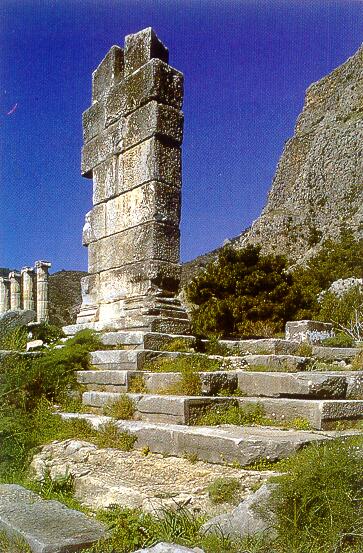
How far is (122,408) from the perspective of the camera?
6.24 m

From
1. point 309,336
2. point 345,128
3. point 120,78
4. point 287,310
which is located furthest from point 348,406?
point 345,128

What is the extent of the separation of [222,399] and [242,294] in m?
16.6

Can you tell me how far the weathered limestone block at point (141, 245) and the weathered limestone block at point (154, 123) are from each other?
4.79ft

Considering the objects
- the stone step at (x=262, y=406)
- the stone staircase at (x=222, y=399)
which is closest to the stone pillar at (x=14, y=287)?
the stone staircase at (x=222, y=399)

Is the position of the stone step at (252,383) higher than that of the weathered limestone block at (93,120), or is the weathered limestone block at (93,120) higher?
the weathered limestone block at (93,120)

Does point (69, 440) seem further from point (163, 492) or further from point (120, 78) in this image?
point (120, 78)

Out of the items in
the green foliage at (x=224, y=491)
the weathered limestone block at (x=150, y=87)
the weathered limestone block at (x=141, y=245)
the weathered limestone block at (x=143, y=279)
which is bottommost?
the green foliage at (x=224, y=491)

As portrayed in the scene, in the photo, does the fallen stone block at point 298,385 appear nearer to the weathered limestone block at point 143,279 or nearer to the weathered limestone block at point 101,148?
the weathered limestone block at point 143,279

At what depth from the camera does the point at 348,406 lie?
521 cm

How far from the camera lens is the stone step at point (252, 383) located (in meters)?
5.55

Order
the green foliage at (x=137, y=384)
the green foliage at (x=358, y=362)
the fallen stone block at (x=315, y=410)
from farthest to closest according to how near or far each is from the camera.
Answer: the green foliage at (x=358, y=362) < the green foliage at (x=137, y=384) < the fallen stone block at (x=315, y=410)

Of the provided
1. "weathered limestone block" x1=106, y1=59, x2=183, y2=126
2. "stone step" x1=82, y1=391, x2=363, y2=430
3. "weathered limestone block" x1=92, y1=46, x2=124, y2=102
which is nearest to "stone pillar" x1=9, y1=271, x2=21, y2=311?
"weathered limestone block" x1=92, y1=46, x2=124, y2=102

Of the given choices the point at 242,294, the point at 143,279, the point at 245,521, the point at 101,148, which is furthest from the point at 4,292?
the point at 245,521

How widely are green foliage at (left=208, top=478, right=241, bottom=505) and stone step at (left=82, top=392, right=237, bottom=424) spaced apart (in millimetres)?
1432
